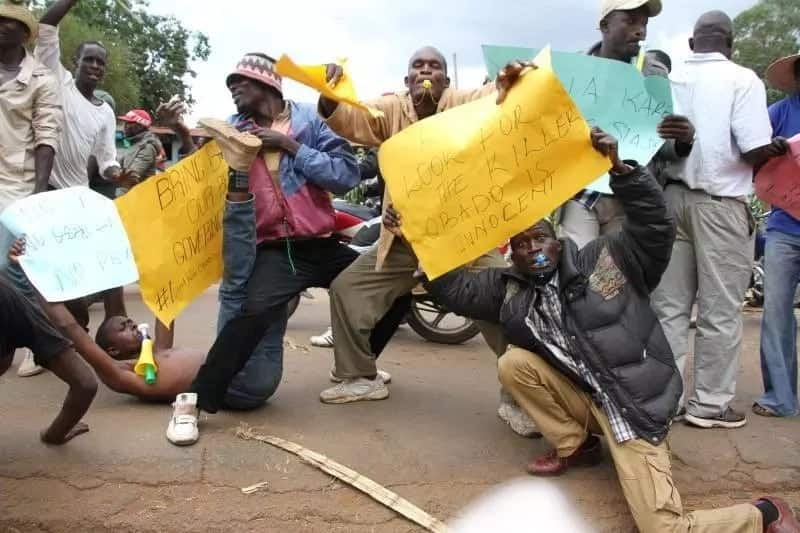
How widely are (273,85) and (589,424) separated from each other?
1.94 m

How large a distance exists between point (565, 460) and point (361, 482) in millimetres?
821

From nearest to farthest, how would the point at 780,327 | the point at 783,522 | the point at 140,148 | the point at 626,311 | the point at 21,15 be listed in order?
1. the point at 783,522
2. the point at 626,311
3. the point at 21,15
4. the point at 780,327
5. the point at 140,148

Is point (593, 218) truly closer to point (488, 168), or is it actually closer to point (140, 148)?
point (488, 168)

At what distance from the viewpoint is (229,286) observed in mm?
3369

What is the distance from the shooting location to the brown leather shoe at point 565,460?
10.0 ft

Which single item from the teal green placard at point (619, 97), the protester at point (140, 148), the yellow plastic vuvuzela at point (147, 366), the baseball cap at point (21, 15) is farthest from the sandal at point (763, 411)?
the protester at point (140, 148)

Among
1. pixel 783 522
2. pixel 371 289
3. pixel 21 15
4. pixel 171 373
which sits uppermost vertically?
pixel 21 15

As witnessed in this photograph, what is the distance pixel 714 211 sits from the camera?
344 centimetres

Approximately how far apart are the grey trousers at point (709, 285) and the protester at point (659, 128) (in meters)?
0.30

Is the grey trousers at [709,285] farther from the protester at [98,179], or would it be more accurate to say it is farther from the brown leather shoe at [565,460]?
the protester at [98,179]

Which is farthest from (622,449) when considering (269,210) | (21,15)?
(21,15)

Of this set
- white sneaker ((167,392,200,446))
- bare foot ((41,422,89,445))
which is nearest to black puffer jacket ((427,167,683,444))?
white sneaker ((167,392,200,446))

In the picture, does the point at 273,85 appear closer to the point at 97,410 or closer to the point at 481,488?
the point at 97,410

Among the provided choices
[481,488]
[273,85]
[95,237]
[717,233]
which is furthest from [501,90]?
[95,237]
